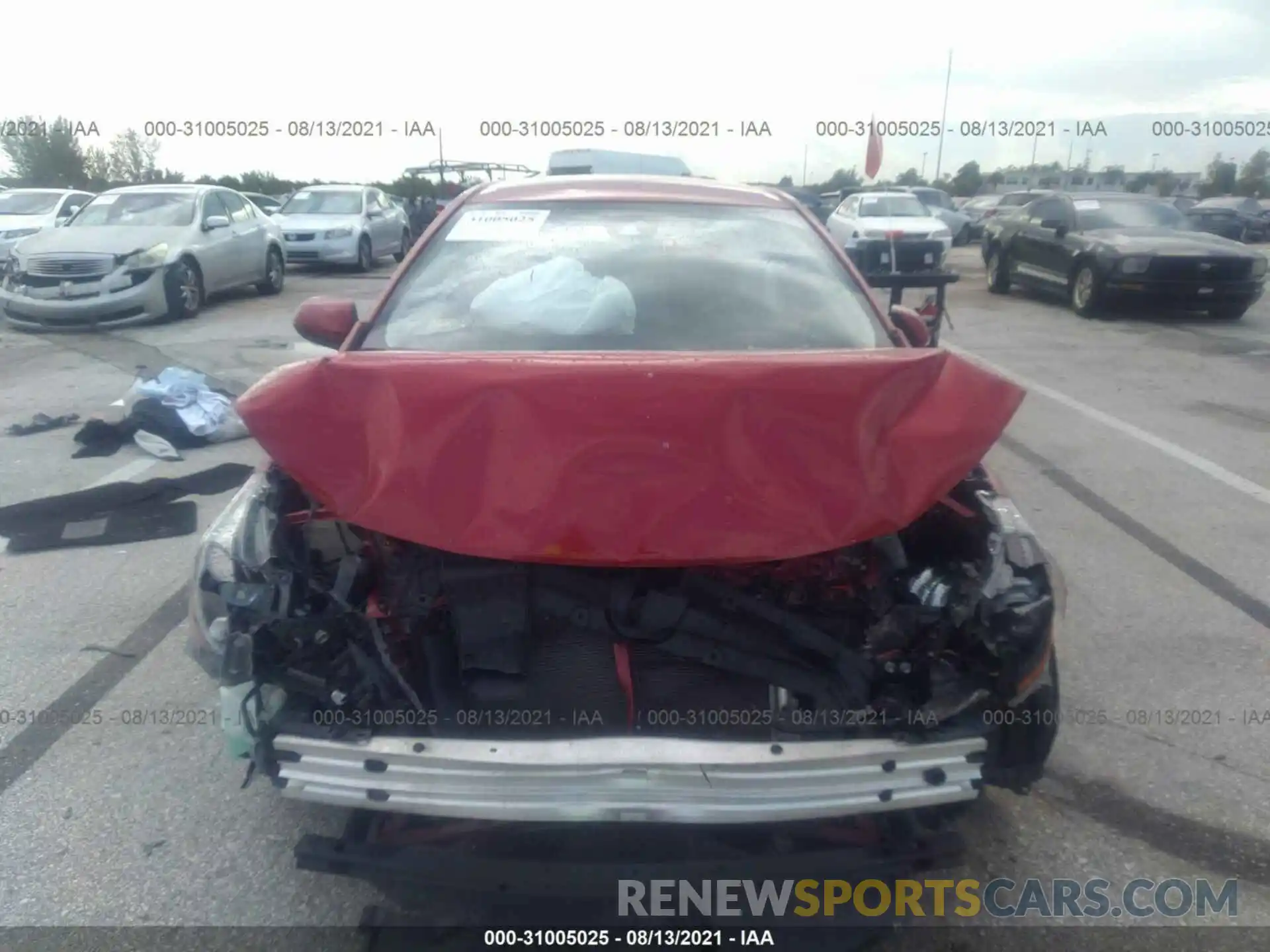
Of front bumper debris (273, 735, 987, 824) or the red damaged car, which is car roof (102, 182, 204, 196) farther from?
front bumper debris (273, 735, 987, 824)

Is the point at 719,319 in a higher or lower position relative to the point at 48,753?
higher

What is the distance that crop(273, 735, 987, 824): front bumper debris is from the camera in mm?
2209

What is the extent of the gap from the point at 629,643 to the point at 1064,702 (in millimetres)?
1966

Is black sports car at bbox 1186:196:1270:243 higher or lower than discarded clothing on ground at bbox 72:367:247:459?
lower

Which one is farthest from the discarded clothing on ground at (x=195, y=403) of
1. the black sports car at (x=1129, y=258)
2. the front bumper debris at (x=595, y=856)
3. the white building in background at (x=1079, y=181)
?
the white building in background at (x=1079, y=181)

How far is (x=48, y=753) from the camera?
11.1 feet

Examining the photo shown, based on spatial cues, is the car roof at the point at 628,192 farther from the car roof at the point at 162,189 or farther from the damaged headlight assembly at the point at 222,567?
the car roof at the point at 162,189

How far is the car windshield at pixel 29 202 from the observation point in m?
15.5

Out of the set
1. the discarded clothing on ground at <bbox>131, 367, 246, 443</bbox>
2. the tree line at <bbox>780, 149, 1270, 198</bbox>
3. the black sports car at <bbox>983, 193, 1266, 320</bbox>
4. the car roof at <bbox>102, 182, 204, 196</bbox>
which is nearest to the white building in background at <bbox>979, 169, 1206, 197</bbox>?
the tree line at <bbox>780, 149, 1270, 198</bbox>

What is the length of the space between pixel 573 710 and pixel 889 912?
95cm

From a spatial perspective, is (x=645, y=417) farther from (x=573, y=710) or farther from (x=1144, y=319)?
(x=1144, y=319)

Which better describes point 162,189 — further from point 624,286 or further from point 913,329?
point 913,329

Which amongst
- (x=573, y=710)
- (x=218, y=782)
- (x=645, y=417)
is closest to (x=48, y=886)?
(x=218, y=782)

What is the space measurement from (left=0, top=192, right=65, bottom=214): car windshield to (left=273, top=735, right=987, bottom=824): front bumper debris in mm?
16088
